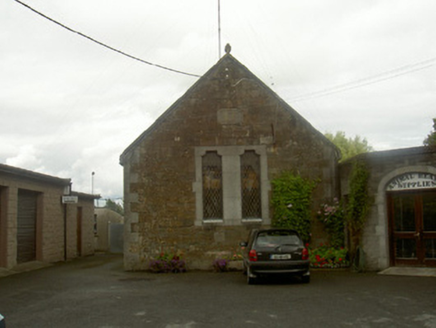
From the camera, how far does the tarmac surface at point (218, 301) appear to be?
27.5 ft

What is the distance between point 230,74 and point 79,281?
8.25 metres

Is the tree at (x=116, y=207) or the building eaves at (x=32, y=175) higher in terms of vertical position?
the building eaves at (x=32, y=175)

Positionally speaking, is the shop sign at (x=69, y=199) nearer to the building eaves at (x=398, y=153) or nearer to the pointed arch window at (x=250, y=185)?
the pointed arch window at (x=250, y=185)

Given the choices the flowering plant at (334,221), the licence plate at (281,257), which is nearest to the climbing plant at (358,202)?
the flowering plant at (334,221)

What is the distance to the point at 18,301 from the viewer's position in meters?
11.2

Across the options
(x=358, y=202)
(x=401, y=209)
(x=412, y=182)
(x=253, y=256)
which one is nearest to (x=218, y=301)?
(x=253, y=256)

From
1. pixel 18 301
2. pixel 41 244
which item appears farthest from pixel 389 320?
pixel 41 244

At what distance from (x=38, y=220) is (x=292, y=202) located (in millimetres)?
10314

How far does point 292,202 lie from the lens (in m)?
17.1

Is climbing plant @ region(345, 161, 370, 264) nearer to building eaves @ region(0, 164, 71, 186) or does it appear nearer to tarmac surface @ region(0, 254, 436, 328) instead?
tarmac surface @ region(0, 254, 436, 328)

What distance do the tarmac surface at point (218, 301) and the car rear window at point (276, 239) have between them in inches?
39.6

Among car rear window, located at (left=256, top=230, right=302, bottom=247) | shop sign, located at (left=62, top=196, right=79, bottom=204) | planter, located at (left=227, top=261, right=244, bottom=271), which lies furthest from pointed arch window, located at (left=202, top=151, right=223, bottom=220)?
shop sign, located at (left=62, top=196, right=79, bottom=204)

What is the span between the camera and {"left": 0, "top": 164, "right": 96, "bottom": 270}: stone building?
57.6 ft

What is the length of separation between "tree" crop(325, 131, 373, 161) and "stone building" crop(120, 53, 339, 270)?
3466 cm
